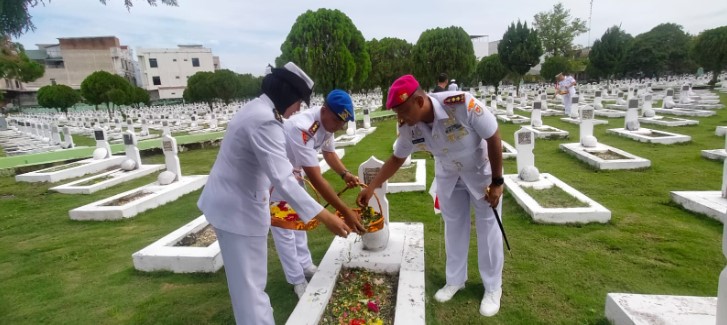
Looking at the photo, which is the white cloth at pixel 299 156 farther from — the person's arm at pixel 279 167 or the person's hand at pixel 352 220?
the person's arm at pixel 279 167

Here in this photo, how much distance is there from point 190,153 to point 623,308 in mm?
11040

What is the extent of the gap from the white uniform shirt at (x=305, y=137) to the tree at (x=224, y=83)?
1135 inches

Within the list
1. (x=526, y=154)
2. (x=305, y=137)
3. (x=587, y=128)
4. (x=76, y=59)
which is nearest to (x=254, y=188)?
(x=305, y=137)

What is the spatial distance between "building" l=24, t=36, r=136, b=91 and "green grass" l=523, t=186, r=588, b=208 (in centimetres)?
6052

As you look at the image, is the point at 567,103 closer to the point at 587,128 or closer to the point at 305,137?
the point at 587,128

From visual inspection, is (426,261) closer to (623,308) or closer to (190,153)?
(623,308)

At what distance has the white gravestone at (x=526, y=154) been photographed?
549cm

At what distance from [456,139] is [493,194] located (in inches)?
18.6

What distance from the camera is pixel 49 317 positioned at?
9.98 feet

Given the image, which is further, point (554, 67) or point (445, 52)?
point (554, 67)

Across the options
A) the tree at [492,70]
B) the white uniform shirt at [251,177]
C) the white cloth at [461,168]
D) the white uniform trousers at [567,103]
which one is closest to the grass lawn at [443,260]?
the white cloth at [461,168]

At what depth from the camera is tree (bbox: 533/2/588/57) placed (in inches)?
1821

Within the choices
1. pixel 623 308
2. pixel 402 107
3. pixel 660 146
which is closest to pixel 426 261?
pixel 623 308

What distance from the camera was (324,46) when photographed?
47.6 feet
